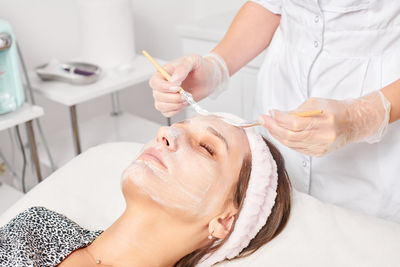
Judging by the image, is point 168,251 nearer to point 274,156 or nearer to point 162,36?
point 274,156

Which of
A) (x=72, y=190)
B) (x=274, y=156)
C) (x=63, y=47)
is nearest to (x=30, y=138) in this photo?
(x=72, y=190)

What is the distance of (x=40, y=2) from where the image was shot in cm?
224

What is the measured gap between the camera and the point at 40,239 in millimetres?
1193

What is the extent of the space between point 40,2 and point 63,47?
0.27 metres

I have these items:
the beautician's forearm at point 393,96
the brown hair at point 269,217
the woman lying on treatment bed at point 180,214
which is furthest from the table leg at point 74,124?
the beautician's forearm at point 393,96

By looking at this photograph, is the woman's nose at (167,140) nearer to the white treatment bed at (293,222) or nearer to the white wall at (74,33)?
the white treatment bed at (293,222)

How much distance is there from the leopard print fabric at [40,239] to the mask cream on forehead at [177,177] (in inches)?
9.7

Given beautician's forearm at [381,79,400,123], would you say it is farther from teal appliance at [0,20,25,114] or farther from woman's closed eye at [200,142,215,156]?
teal appliance at [0,20,25,114]

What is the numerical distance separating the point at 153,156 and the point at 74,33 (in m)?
1.55

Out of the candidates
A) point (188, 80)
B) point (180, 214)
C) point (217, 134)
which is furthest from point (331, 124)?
point (188, 80)

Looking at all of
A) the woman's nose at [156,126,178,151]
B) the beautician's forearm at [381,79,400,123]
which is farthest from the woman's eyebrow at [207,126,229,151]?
the beautician's forearm at [381,79,400,123]

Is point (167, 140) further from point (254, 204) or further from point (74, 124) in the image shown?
point (74, 124)

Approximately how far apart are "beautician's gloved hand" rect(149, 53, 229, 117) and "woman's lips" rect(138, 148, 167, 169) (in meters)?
0.18

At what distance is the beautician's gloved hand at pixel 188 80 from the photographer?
1255mm
